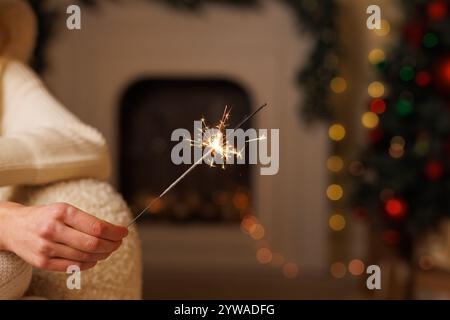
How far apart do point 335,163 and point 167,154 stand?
85 cm

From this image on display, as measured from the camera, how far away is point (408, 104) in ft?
8.47

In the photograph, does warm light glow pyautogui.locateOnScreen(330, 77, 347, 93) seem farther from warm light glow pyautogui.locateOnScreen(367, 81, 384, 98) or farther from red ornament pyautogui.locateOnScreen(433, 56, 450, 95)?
red ornament pyautogui.locateOnScreen(433, 56, 450, 95)

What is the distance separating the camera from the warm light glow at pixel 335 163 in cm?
336

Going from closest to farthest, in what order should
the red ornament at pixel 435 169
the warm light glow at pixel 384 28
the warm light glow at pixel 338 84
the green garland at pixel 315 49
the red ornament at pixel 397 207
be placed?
the red ornament at pixel 435 169
the red ornament at pixel 397 207
the warm light glow at pixel 384 28
the green garland at pixel 315 49
the warm light glow at pixel 338 84

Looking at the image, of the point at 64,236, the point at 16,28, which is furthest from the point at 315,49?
the point at 64,236

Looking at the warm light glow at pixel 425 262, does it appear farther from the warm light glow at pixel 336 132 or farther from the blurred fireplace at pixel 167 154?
the blurred fireplace at pixel 167 154

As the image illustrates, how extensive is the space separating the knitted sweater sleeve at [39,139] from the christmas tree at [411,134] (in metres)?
1.88

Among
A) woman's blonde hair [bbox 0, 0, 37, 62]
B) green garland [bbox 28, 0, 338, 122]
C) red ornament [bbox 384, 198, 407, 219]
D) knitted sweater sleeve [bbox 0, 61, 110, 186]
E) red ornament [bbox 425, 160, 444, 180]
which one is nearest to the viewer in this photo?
knitted sweater sleeve [bbox 0, 61, 110, 186]

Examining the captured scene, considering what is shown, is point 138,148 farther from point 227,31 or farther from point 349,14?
point 349,14

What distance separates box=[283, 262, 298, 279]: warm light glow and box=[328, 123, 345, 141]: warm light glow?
66 cm

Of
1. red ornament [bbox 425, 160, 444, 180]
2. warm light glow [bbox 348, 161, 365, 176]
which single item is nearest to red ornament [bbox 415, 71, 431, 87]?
red ornament [bbox 425, 160, 444, 180]

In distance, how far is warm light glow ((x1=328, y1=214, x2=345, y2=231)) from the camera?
133 inches

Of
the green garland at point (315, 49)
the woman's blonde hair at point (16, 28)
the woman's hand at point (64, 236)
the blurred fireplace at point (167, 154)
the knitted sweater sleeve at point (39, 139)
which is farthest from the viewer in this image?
the blurred fireplace at point (167, 154)

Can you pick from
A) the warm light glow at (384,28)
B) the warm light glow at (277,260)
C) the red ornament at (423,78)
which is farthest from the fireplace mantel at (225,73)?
the red ornament at (423,78)
